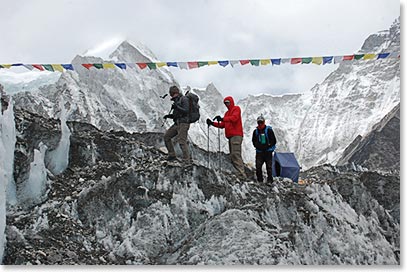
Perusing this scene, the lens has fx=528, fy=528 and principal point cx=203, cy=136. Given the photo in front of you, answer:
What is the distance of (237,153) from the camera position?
804 cm

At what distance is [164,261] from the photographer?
6688mm

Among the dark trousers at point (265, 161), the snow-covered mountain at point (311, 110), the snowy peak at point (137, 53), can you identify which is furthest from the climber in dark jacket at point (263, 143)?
the snowy peak at point (137, 53)

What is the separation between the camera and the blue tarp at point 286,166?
8.68 meters

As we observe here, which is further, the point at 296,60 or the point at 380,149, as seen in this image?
the point at 296,60

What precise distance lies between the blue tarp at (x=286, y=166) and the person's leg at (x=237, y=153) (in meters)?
0.90

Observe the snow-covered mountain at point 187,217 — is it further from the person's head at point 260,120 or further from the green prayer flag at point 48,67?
the green prayer flag at point 48,67

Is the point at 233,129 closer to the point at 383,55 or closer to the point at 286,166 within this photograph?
the point at 286,166

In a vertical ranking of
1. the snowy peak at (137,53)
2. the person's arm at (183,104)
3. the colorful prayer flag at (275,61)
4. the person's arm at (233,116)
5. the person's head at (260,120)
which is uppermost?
the snowy peak at (137,53)

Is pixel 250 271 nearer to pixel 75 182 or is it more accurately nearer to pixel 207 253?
pixel 207 253

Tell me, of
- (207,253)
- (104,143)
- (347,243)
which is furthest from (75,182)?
(347,243)

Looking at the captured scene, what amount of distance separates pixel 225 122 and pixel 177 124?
0.76 m

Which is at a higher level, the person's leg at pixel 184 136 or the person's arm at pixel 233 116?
the person's arm at pixel 233 116

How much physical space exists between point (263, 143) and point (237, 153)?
20.0 inches

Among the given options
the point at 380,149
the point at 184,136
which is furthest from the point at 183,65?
the point at 380,149
